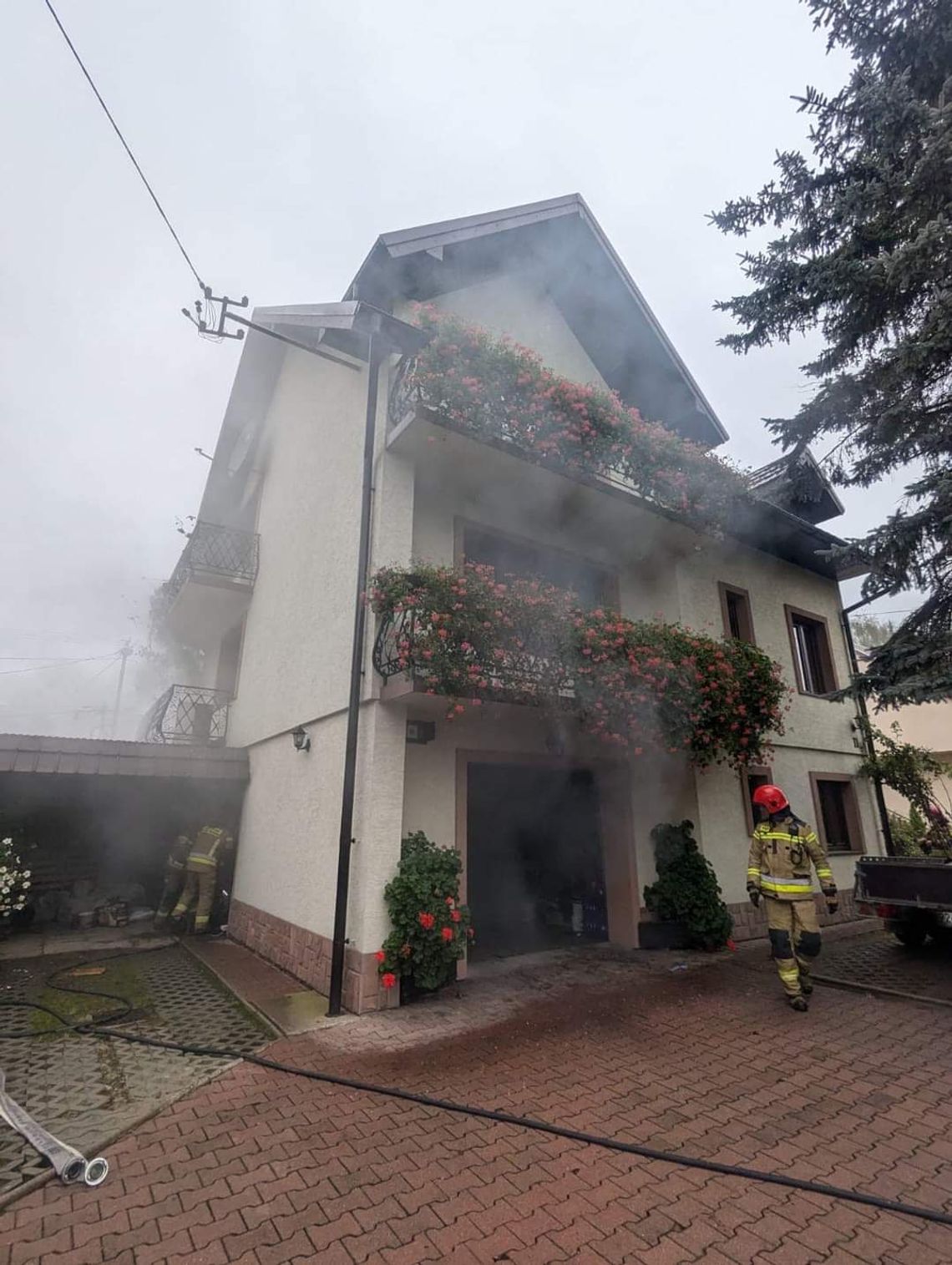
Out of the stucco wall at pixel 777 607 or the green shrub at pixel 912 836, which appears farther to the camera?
the green shrub at pixel 912 836

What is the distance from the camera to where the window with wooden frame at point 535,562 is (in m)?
7.47

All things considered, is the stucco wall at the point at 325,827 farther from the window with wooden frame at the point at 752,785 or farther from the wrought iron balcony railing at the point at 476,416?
the window with wooden frame at the point at 752,785

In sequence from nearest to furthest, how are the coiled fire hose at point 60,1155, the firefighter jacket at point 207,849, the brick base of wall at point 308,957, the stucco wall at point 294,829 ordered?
the coiled fire hose at point 60,1155 → the brick base of wall at point 308,957 → the stucco wall at point 294,829 → the firefighter jacket at point 207,849

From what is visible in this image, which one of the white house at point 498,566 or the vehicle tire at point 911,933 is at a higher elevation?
the white house at point 498,566

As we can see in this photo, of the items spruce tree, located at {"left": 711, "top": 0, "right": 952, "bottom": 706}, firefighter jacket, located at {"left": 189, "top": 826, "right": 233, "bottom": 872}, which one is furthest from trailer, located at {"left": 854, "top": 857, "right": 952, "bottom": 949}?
firefighter jacket, located at {"left": 189, "top": 826, "right": 233, "bottom": 872}

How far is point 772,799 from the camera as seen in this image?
589cm

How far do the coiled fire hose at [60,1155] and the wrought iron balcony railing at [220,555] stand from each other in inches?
312

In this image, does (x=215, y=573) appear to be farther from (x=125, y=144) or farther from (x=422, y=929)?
(x=422, y=929)

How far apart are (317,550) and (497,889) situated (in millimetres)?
6038

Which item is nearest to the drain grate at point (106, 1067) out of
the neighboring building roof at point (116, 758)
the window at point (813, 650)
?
the neighboring building roof at point (116, 758)

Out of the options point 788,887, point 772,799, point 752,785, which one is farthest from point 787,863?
point 752,785

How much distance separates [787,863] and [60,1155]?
571 centimetres

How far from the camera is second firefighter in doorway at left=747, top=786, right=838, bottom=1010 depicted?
17.7ft

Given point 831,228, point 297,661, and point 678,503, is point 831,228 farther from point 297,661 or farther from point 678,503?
point 297,661
